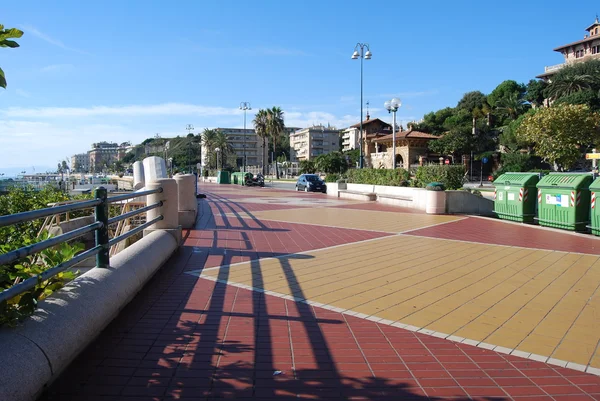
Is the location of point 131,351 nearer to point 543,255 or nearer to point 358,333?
point 358,333

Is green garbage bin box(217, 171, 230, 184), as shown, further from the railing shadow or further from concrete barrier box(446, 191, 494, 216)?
the railing shadow

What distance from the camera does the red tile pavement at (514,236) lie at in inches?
363

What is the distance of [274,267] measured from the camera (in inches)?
273

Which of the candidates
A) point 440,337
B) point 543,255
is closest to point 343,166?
point 543,255

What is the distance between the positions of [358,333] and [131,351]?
2.00 m

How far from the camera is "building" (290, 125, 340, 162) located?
139 meters

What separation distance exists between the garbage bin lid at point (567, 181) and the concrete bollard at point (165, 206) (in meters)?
9.37

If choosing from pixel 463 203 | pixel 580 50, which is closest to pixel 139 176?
pixel 463 203

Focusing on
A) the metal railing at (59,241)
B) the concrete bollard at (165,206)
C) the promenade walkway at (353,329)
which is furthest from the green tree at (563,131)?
the metal railing at (59,241)

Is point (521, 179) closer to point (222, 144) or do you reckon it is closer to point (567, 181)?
point (567, 181)

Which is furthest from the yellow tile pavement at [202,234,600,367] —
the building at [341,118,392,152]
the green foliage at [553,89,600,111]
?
the building at [341,118,392,152]

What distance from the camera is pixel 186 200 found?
37.5 ft

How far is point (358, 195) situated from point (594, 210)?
13.0m

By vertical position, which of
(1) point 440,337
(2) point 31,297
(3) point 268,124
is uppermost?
(3) point 268,124
